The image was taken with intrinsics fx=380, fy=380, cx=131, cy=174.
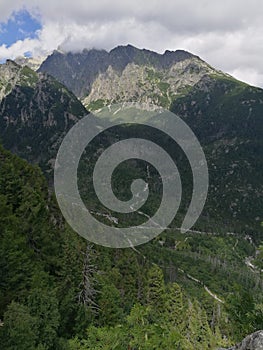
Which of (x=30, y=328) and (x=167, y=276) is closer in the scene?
(x=30, y=328)

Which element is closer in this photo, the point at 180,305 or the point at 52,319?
the point at 52,319

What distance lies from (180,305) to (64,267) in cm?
4347

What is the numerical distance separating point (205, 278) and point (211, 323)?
A: 79907mm

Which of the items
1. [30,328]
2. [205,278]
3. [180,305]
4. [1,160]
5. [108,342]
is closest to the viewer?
[30,328]

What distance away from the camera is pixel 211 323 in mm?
114125

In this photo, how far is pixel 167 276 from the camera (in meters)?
162

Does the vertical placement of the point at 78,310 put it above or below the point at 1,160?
below

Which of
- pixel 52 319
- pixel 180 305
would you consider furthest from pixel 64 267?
pixel 180 305

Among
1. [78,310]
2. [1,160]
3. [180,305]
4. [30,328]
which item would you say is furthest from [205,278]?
[30,328]

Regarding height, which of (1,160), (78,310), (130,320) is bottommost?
(78,310)

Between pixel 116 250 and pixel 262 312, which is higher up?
pixel 262 312

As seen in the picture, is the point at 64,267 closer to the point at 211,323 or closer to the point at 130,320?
the point at 130,320

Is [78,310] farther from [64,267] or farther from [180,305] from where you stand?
[180,305]

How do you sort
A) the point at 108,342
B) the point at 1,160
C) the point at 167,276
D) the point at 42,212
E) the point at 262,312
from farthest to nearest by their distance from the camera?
the point at 167,276 → the point at 1,160 → the point at 42,212 → the point at 108,342 → the point at 262,312
